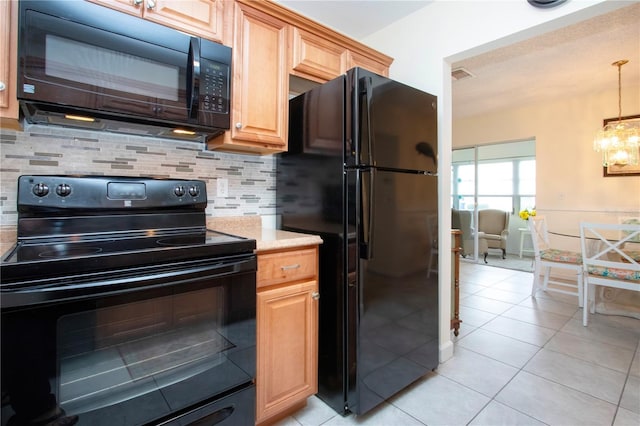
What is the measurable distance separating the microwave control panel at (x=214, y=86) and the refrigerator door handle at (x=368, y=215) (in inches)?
30.2

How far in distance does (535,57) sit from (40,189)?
402 centimetres

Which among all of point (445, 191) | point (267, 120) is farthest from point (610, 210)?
point (267, 120)

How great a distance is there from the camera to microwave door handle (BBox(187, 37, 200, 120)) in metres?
1.39

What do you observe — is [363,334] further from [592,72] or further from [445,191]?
[592,72]

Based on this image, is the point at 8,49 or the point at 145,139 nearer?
the point at 8,49

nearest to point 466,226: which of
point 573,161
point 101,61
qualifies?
point 573,161

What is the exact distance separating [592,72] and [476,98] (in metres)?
1.24

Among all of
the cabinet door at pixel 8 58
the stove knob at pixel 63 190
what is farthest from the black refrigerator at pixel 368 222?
the cabinet door at pixel 8 58

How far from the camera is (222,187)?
1865mm

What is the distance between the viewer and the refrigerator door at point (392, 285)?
151 cm

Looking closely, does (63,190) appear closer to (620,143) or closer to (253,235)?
(253,235)

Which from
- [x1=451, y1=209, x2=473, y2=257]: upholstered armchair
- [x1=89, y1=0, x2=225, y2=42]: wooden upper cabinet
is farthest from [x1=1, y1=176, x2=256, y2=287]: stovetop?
[x1=451, y1=209, x2=473, y2=257]: upholstered armchair

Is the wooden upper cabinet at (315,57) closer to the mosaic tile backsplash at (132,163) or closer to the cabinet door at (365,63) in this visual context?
the cabinet door at (365,63)

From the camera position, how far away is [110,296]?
38.1 inches
